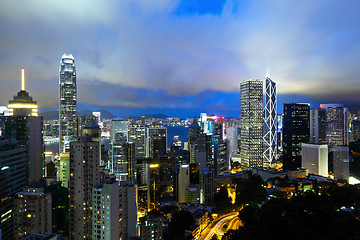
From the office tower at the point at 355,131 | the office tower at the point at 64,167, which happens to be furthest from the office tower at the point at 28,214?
the office tower at the point at 355,131

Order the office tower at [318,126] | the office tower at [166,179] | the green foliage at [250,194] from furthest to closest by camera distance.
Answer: the office tower at [318,126] → the office tower at [166,179] → the green foliage at [250,194]

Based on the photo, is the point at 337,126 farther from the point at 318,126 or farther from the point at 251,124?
the point at 251,124

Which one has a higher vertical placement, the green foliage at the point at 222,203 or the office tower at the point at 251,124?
the office tower at the point at 251,124

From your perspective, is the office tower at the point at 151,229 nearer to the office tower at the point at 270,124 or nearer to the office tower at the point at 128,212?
the office tower at the point at 128,212

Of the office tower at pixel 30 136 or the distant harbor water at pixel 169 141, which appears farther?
the distant harbor water at pixel 169 141

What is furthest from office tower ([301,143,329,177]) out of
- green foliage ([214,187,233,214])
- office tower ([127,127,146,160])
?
office tower ([127,127,146,160])

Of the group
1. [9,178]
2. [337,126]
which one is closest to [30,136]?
[9,178]

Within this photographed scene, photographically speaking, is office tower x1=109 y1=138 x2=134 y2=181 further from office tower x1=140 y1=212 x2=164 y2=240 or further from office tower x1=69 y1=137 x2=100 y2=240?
office tower x1=140 y1=212 x2=164 y2=240
